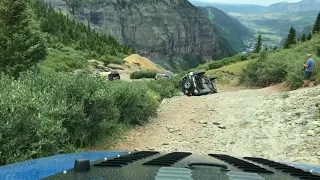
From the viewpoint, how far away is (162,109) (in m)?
14.0

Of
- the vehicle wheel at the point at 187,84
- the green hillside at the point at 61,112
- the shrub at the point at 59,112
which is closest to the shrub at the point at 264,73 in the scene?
the vehicle wheel at the point at 187,84

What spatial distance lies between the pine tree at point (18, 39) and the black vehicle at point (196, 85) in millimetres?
8688

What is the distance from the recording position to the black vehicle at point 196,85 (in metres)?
20.3

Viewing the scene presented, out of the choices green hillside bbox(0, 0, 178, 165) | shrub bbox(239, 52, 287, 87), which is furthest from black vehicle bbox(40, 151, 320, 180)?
shrub bbox(239, 52, 287, 87)

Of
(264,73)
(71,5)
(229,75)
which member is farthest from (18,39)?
(71,5)

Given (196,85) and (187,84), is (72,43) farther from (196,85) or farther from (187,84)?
(196,85)

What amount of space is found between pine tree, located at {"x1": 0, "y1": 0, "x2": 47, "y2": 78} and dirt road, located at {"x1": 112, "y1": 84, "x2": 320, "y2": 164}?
446 inches

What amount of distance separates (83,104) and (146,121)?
372 centimetres

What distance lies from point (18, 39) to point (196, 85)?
33.9 feet

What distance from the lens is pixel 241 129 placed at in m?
11.3

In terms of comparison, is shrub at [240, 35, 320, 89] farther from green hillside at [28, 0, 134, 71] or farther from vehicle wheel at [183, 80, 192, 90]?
green hillside at [28, 0, 134, 71]

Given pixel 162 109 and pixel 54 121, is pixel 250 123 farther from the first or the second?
pixel 54 121

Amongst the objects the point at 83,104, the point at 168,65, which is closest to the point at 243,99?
the point at 83,104

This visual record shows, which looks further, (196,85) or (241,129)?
(196,85)
